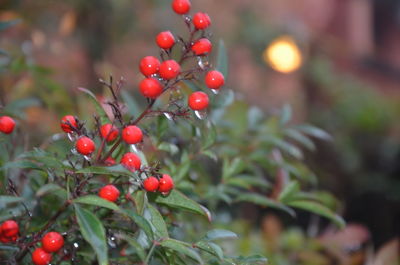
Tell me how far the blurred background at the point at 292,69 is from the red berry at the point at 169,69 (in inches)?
17.2

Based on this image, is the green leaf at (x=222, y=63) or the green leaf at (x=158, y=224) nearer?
the green leaf at (x=158, y=224)

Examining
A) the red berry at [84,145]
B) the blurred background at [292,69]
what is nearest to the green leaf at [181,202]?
the red berry at [84,145]

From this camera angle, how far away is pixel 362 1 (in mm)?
4727

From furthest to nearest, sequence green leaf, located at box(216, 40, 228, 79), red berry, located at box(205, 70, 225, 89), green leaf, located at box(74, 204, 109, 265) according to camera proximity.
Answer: green leaf, located at box(216, 40, 228, 79)
red berry, located at box(205, 70, 225, 89)
green leaf, located at box(74, 204, 109, 265)

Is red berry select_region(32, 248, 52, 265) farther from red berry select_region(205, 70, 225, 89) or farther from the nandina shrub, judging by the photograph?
red berry select_region(205, 70, 225, 89)

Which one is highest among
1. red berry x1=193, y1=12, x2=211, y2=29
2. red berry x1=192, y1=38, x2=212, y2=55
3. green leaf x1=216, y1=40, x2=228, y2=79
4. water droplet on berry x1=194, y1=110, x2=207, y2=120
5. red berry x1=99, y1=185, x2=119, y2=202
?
green leaf x1=216, y1=40, x2=228, y2=79

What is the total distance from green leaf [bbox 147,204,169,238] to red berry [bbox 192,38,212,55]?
0.16 meters

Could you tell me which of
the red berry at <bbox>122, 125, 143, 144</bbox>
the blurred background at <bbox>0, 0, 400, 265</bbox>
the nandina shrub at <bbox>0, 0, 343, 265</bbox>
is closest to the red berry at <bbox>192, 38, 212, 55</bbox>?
the nandina shrub at <bbox>0, 0, 343, 265</bbox>

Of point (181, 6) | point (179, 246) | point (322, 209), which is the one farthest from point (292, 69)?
point (179, 246)

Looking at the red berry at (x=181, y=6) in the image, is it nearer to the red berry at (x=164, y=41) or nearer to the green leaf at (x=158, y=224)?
the red berry at (x=164, y=41)

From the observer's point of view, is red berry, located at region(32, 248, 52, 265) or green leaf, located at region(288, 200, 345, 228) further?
green leaf, located at region(288, 200, 345, 228)

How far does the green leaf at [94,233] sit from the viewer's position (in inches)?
15.9

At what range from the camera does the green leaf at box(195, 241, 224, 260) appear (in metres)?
0.48

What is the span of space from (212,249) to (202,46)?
19 cm
